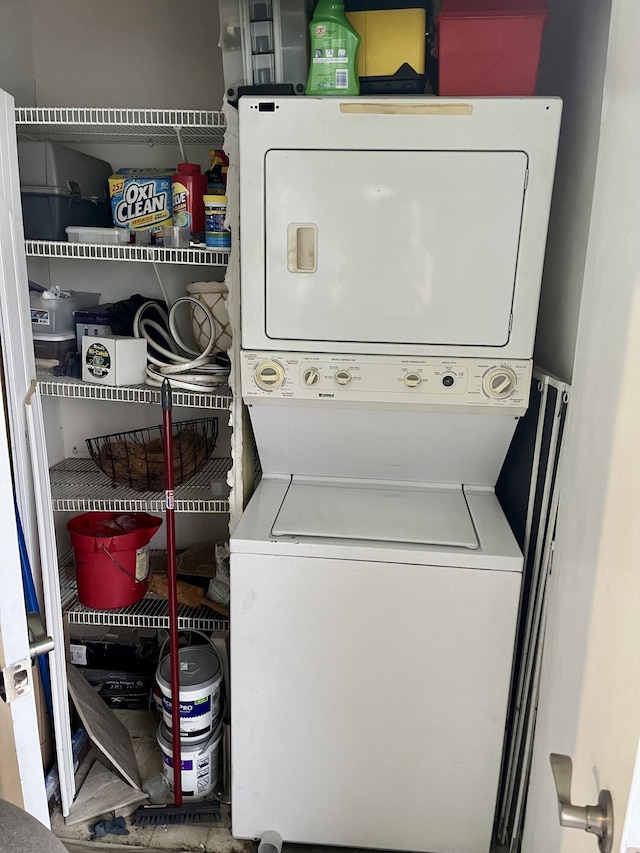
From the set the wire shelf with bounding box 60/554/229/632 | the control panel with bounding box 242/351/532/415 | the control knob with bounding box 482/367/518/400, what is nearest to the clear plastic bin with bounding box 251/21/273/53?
the control panel with bounding box 242/351/532/415

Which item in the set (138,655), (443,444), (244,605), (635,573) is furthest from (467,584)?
(138,655)

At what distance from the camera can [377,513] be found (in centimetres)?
167

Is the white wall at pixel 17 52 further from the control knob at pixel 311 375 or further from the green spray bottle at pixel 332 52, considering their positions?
the control knob at pixel 311 375

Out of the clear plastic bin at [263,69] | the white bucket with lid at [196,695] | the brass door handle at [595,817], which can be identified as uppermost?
the clear plastic bin at [263,69]

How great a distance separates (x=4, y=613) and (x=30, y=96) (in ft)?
6.11

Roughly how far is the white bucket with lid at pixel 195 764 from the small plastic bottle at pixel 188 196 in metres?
1.51

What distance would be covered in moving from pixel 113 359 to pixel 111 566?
653mm

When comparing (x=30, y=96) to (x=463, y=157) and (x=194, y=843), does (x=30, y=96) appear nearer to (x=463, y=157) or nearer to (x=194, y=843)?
(x=463, y=157)

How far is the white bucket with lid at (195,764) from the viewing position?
1831mm

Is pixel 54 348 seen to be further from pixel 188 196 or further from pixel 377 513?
pixel 377 513

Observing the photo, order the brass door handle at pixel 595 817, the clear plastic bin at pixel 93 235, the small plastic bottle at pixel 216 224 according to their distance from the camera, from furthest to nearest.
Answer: the clear plastic bin at pixel 93 235 → the small plastic bottle at pixel 216 224 → the brass door handle at pixel 595 817

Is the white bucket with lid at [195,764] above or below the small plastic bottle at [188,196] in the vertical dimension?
below

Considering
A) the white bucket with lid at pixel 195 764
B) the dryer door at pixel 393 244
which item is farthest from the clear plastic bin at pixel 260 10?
the white bucket with lid at pixel 195 764

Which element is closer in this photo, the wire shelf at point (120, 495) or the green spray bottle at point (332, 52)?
the green spray bottle at point (332, 52)
